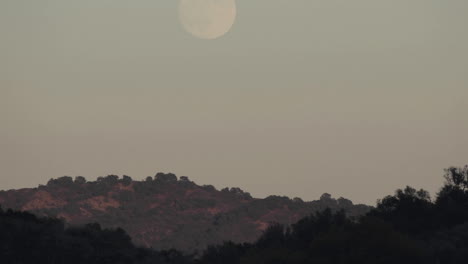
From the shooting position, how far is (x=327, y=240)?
92625mm

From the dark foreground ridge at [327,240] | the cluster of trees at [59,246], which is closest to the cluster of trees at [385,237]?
the dark foreground ridge at [327,240]

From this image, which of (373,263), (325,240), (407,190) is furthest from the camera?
(407,190)

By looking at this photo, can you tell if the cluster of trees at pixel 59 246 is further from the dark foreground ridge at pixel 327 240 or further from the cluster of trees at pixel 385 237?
the cluster of trees at pixel 385 237

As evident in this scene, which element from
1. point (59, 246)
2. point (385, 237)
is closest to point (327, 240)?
point (385, 237)

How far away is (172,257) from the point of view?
124938 millimetres

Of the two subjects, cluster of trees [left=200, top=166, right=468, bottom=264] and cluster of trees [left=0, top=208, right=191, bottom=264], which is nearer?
cluster of trees [left=200, top=166, right=468, bottom=264]

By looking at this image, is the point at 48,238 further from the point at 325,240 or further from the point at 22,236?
the point at 325,240

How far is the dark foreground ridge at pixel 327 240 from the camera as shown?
88.5m

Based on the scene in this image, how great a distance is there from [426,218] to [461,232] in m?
15.9

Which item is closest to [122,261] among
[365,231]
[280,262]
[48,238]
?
[48,238]

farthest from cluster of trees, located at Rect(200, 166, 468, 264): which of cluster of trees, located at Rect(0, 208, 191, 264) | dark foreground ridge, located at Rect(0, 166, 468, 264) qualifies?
cluster of trees, located at Rect(0, 208, 191, 264)

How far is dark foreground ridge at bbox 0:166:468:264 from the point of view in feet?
290

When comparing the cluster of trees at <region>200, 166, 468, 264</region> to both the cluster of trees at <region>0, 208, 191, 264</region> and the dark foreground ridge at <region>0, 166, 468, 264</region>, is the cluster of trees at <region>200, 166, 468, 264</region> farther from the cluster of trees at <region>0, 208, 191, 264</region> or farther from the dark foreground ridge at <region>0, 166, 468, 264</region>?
the cluster of trees at <region>0, 208, 191, 264</region>

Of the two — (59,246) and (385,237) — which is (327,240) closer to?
(385,237)
